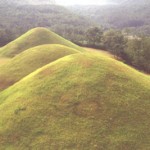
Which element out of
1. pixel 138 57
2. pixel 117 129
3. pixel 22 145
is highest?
pixel 117 129

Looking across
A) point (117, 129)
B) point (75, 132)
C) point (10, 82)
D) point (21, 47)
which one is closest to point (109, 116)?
point (117, 129)

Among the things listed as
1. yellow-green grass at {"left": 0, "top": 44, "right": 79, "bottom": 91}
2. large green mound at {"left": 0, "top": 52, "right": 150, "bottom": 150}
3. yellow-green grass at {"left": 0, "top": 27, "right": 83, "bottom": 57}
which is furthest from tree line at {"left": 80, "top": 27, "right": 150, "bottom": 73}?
large green mound at {"left": 0, "top": 52, "right": 150, "bottom": 150}

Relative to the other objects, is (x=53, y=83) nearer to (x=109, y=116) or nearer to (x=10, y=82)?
(x=109, y=116)

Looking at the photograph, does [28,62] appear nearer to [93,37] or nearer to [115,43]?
[115,43]

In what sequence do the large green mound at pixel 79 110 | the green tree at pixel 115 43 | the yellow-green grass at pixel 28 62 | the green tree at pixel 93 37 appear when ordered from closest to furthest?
the large green mound at pixel 79 110 → the yellow-green grass at pixel 28 62 → the green tree at pixel 115 43 → the green tree at pixel 93 37

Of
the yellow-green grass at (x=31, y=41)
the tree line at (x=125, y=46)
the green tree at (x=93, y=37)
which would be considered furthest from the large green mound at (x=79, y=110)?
the green tree at (x=93, y=37)

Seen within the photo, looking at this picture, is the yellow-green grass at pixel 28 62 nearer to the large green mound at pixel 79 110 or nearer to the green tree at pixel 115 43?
the large green mound at pixel 79 110
